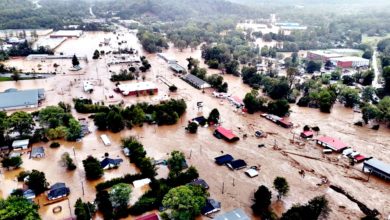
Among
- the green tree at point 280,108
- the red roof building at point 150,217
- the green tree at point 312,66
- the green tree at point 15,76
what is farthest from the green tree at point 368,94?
the green tree at point 15,76

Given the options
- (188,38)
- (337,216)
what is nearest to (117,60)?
(188,38)

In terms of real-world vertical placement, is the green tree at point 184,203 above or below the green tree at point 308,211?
above

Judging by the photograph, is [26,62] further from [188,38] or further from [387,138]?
[387,138]

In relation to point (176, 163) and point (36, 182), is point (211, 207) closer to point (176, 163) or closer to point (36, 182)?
point (176, 163)

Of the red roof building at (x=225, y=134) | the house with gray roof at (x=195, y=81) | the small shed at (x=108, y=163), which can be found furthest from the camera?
the house with gray roof at (x=195, y=81)

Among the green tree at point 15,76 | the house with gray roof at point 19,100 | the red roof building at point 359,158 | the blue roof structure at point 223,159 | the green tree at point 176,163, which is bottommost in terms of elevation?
the red roof building at point 359,158

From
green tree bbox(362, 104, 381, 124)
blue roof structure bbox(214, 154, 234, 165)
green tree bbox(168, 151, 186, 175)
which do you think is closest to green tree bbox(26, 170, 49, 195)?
green tree bbox(168, 151, 186, 175)

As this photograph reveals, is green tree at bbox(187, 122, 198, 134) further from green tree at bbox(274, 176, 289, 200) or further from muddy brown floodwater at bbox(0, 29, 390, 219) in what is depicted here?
green tree at bbox(274, 176, 289, 200)

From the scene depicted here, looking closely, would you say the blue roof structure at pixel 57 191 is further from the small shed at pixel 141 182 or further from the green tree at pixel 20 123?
the green tree at pixel 20 123
